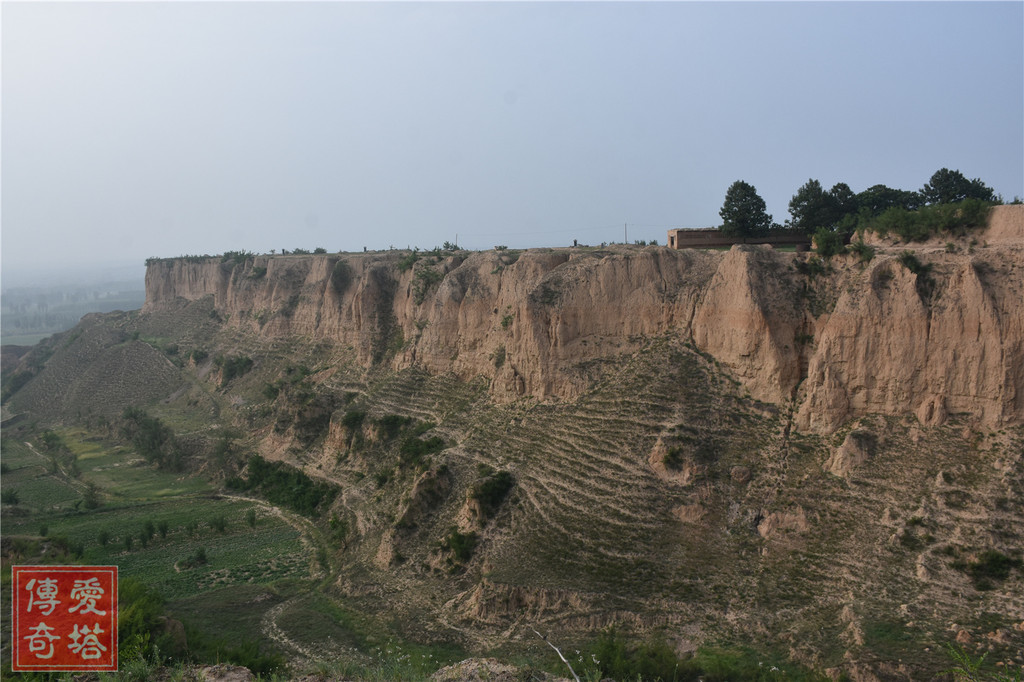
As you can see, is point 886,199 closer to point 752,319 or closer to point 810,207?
point 810,207

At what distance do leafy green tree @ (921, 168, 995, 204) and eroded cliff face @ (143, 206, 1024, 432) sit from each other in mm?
8924

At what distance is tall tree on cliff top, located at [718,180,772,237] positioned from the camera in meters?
27.9

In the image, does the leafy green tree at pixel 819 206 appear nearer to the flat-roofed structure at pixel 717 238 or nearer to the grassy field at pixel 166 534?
the flat-roofed structure at pixel 717 238

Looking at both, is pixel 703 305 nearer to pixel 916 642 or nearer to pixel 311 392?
pixel 916 642

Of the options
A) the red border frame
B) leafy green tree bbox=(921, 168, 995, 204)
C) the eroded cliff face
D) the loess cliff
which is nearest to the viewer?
the red border frame

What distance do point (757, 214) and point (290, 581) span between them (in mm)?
25125

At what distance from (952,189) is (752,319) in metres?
14.4

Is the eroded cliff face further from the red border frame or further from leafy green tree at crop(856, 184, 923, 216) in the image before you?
Result: the red border frame

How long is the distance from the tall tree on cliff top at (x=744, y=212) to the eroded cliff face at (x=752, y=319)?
11.8ft

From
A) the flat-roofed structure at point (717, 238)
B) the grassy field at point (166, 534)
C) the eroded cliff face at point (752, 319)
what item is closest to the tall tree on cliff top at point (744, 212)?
the flat-roofed structure at point (717, 238)

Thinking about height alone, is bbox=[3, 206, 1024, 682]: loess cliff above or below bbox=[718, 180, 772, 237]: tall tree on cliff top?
below

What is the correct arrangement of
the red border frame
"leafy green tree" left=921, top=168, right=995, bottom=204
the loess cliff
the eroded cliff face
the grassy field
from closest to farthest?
the red border frame < the loess cliff < the eroded cliff face < the grassy field < "leafy green tree" left=921, top=168, right=995, bottom=204

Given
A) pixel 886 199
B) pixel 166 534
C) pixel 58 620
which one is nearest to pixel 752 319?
pixel 886 199

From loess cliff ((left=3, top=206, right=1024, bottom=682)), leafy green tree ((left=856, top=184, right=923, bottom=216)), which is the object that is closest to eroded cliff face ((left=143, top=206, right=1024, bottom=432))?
loess cliff ((left=3, top=206, right=1024, bottom=682))
